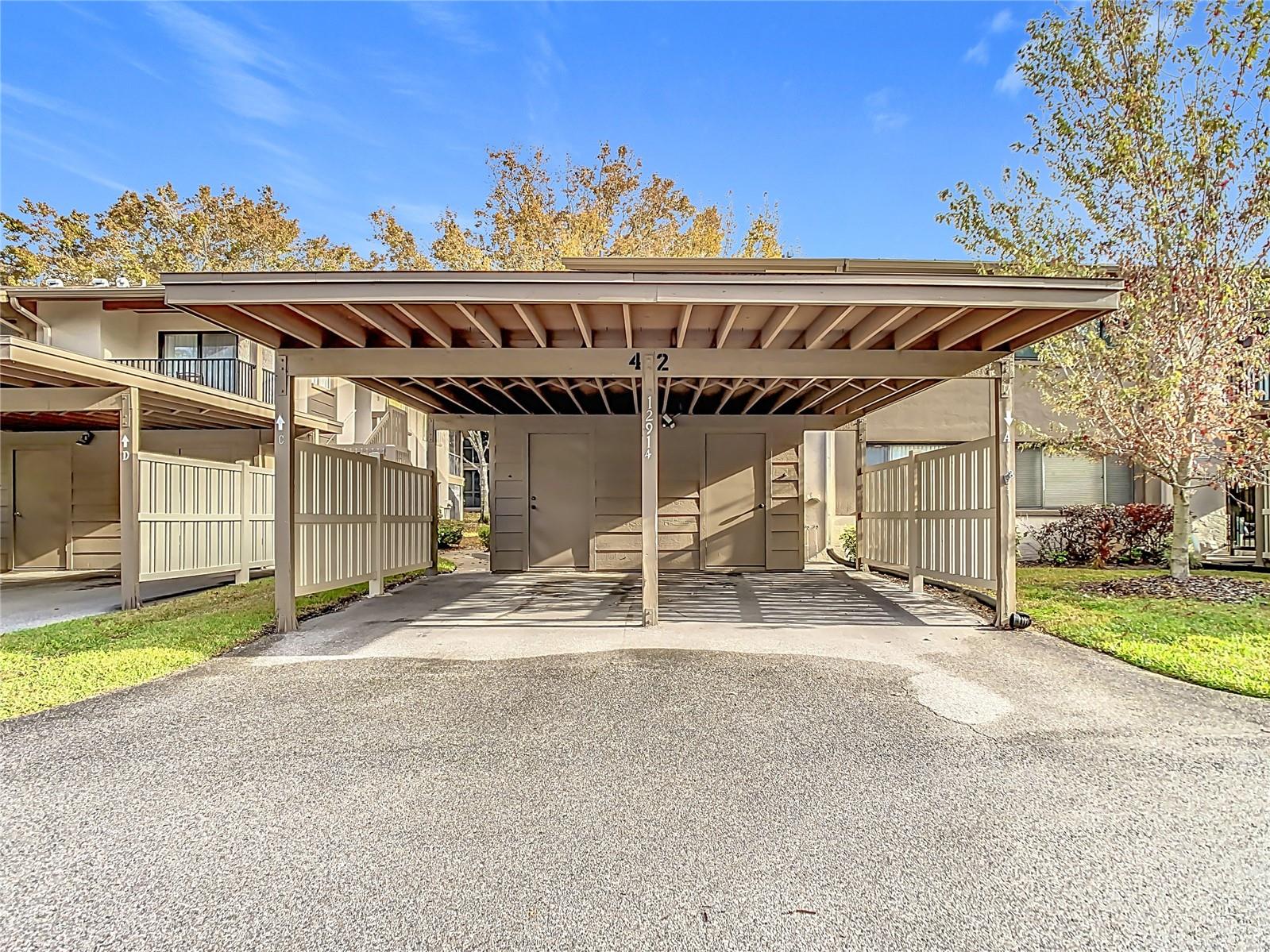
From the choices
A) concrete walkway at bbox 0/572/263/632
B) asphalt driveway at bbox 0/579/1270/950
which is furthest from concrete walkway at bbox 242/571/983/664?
concrete walkway at bbox 0/572/263/632

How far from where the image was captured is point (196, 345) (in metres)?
15.9

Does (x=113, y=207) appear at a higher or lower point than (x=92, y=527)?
higher

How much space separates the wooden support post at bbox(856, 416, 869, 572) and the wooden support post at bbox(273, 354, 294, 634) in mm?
7695

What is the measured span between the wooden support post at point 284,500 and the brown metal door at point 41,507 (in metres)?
9.19

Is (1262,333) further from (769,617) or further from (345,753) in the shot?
(345,753)

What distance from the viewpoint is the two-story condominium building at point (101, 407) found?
8062 mm

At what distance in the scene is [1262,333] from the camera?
27.7 feet

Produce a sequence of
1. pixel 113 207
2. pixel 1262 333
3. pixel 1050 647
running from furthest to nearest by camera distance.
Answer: pixel 113 207 < pixel 1262 333 < pixel 1050 647

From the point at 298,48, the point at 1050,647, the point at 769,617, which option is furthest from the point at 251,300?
the point at 298,48

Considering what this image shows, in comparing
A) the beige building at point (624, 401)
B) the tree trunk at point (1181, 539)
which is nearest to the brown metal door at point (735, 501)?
the beige building at point (624, 401)

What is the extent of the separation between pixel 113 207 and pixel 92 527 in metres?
12.9

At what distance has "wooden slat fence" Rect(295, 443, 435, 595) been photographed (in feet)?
22.9

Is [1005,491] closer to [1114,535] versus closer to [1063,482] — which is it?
[1114,535]

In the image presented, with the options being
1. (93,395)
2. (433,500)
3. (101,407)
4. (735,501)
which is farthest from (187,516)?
(735,501)
